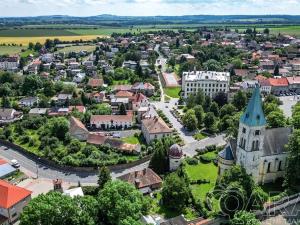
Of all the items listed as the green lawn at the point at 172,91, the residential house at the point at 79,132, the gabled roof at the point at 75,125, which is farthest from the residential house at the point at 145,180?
the green lawn at the point at 172,91

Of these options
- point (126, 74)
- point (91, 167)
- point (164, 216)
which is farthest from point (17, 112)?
point (164, 216)

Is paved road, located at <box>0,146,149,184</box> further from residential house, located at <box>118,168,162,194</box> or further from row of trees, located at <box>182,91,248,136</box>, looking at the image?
row of trees, located at <box>182,91,248,136</box>

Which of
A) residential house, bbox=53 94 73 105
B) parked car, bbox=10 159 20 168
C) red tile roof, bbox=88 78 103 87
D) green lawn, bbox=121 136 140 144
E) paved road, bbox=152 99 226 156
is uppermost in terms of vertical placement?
red tile roof, bbox=88 78 103 87

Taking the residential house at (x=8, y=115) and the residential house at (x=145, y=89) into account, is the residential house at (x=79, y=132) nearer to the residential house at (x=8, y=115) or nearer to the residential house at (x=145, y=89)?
the residential house at (x=8, y=115)

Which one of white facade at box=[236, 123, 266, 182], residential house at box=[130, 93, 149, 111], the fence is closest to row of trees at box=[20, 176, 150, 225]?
white facade at box=[236, 123, 266, 182]

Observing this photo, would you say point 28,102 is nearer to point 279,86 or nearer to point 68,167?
point 68,167
